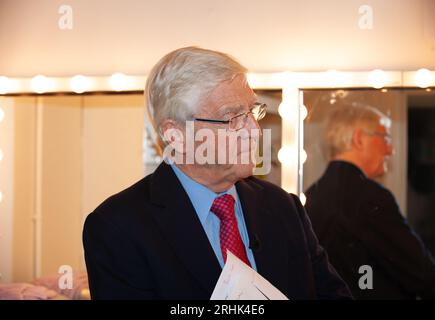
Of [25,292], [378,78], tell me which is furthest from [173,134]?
[25,292]

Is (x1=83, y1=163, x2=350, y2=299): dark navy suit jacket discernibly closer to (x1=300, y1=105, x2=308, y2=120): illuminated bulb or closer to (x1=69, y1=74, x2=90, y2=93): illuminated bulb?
(x1=300, y1=105, x2=308, y2=120): illuminated bulb

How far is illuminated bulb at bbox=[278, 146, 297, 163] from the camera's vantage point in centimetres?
133

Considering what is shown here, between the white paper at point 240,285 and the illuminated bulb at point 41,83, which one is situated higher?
the illuminated bulb at point 41,83

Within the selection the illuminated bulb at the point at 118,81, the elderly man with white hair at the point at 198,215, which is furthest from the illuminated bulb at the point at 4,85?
the elderly man with white hair at the point at 198,215

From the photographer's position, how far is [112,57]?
141 centimetres

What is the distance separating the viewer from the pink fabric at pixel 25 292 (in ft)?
4.40

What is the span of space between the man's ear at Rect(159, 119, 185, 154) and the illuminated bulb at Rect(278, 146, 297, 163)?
0.46 m

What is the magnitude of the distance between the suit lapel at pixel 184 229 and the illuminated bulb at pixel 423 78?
0.68 m

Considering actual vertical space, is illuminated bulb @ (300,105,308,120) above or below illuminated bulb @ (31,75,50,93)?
below

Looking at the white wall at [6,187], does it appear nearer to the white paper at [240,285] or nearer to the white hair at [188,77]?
the white hair at [188,77]

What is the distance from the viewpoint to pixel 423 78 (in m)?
1.28

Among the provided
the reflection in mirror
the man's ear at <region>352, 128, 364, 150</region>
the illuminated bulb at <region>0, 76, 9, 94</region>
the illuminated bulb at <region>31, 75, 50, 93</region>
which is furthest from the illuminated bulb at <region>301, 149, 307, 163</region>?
the illuminated bulb at <region>0, 76, 9, 94</region>

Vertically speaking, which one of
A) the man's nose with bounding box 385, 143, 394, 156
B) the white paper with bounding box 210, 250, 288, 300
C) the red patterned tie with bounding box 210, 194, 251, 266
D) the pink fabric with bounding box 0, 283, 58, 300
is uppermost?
the man's nose with bounding box 385, 143, 394, 156
